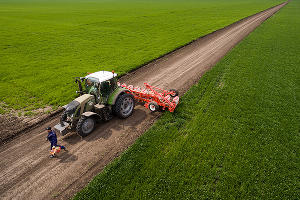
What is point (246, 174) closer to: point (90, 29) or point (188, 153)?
point (188, 153)

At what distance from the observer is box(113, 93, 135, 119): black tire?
10741mm

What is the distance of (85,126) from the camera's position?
387 inches

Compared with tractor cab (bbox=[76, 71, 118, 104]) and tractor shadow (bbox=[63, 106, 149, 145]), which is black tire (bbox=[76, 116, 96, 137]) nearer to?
tractor shadow (bbox=[63, 106, 149, 145])

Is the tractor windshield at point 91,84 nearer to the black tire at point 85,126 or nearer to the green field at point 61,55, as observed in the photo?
the black tire at point 85,126

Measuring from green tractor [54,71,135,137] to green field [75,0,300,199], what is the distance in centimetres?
251

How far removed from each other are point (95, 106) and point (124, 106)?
187 centimetres

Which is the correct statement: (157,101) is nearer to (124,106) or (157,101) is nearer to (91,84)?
(124,106)

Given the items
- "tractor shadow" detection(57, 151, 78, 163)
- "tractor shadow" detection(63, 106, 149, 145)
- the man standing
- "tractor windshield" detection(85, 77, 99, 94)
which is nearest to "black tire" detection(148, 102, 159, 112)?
"tractor shadow" detection(63, 106, 149, 145)

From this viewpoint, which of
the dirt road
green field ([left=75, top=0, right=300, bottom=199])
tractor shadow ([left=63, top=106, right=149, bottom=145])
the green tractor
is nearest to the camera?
green field ([left=75, top=0, right=300, bottom=199])

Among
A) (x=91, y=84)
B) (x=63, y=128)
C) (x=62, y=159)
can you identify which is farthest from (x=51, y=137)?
(x=91, y=84)

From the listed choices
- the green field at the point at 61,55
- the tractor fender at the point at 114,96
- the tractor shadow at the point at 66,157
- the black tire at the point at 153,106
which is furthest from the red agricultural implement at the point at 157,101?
the green field at the point at 61,55

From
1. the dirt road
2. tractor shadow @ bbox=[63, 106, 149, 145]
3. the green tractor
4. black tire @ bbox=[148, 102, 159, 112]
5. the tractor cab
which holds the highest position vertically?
the tractor cab

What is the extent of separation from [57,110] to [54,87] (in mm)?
4203

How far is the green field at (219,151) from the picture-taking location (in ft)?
24.0
